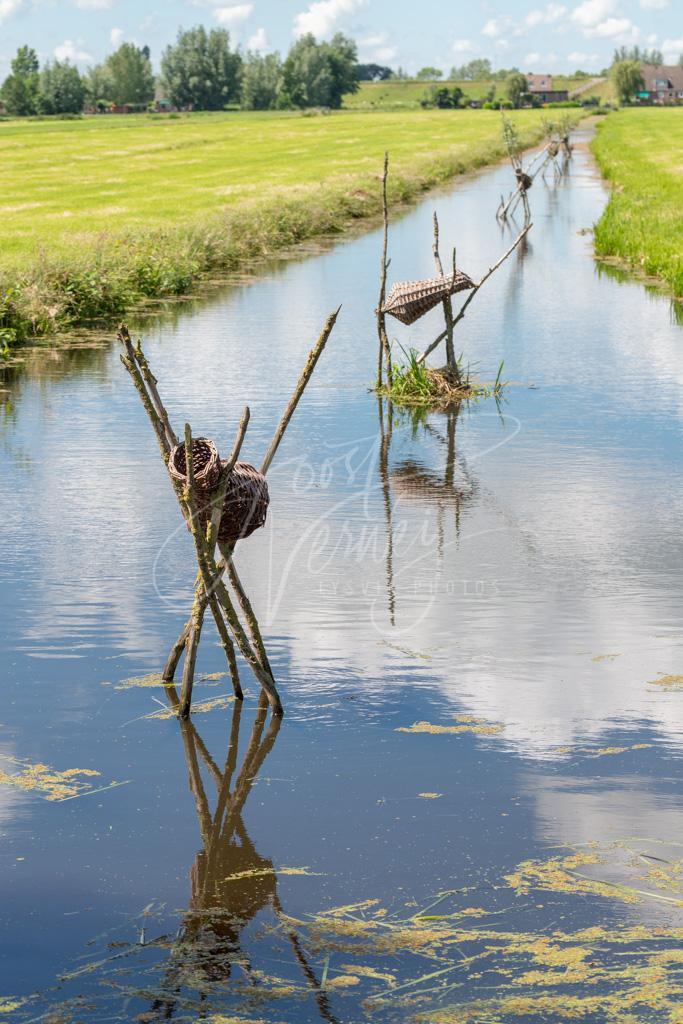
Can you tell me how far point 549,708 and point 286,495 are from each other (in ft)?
17.6

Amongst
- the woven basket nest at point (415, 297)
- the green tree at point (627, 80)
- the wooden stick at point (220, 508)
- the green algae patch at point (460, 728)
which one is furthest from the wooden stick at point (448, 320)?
the green tree at point (627, 80)

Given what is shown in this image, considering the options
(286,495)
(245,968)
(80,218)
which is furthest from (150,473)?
(80,218)

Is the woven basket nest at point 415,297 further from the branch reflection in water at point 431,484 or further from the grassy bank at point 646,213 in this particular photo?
the grassy bank at point 646,213

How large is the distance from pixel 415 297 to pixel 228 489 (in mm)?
8822

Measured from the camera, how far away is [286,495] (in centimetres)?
1273

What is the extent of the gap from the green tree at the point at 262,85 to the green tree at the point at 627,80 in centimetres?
4512

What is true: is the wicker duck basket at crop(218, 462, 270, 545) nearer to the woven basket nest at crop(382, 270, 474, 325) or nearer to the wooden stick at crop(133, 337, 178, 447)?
the wooden stick at crop(133, 337, 178, 447)

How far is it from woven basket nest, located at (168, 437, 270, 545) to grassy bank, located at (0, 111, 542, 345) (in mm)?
14299

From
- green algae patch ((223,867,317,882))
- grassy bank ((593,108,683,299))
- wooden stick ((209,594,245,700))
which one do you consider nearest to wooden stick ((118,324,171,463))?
wooden stick ((209,594,245,700))

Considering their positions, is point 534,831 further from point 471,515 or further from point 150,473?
point 150,473

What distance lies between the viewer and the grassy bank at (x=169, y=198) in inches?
957

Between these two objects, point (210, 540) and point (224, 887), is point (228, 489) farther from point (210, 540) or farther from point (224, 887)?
point (224, 887)

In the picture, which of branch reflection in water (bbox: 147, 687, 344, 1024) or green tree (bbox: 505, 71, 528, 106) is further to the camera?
green tree (bbox: 505, 71, 528, 106)

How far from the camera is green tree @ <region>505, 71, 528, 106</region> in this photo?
7539 inches
